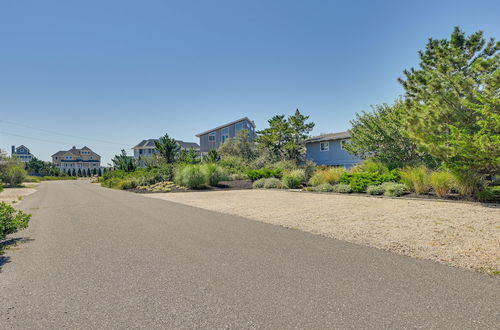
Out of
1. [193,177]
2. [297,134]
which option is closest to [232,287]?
[193,177]

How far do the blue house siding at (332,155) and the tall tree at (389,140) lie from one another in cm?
1135

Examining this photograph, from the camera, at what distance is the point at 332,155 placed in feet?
105

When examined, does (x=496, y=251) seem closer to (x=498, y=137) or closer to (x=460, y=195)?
(x=498, y=137)

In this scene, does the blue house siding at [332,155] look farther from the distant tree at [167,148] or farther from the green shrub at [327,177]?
the distant tree at [167,148]

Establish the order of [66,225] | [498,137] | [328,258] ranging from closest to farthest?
[328,258] → [66,225] → [498,137]

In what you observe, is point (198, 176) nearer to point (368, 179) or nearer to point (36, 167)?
point (368, 179)

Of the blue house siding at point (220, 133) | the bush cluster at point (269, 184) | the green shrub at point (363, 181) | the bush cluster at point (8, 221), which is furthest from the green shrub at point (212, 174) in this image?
the blue house siding at point (220, 133)

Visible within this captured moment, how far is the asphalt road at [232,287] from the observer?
2627mm

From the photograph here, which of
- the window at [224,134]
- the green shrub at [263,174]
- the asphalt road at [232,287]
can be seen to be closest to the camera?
the asphalt road at [232,287]

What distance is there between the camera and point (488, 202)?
9258mm

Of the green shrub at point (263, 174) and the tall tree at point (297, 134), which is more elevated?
the tall tree at point (297, 134)

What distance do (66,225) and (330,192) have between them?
1192 cm

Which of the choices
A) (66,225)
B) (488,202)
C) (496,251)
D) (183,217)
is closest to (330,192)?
(488,202)

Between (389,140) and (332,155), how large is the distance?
15.5 meters
